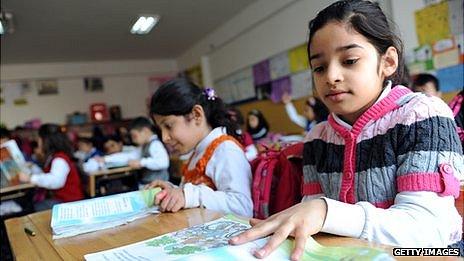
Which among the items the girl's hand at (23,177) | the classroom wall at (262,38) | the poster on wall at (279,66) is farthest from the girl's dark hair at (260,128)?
the girl's hand at (23,177)

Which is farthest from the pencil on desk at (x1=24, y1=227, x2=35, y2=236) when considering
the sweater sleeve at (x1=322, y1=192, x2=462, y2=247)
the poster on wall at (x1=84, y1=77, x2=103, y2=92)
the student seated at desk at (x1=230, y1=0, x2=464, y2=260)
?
the poster on wall at (x1=84, y1=77, x2=103, y2=92)

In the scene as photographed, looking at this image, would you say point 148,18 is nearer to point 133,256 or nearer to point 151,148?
point 151,148

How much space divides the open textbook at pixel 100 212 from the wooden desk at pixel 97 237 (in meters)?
0.03

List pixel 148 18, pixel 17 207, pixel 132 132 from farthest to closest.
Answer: pixel 148 18, pixel 132 132, pixel 17 207

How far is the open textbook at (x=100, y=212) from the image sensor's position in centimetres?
82

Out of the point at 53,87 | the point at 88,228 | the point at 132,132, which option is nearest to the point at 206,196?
the point at 88,228

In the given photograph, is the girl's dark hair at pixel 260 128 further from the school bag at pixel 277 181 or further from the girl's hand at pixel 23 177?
the school bag at pixel 277 181

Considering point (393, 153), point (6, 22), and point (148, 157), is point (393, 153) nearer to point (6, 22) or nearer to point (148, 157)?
point (148, 157)

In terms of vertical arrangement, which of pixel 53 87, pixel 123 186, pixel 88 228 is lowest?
pixel 123 186

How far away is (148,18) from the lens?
13.6ft

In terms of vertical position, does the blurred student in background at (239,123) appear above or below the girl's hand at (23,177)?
above

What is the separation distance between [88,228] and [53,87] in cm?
595

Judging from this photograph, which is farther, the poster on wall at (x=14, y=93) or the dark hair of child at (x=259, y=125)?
the poster on wall at (x=14, y=93)

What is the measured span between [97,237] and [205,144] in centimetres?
50
